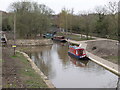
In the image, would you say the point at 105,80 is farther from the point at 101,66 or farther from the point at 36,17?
the point at 36,17

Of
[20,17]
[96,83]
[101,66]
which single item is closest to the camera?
[96,83]

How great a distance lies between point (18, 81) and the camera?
10961mm

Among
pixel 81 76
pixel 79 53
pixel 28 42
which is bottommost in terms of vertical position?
pixel 81 76

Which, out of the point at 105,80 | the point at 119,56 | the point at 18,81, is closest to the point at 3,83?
the point at 18,81

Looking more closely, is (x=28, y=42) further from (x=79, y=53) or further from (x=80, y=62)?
(x=80, y=62)

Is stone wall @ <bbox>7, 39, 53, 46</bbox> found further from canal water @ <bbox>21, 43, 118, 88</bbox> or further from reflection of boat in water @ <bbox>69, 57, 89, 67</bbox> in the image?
canal water @ <bbox>21, 43, 118, 88</bbox>

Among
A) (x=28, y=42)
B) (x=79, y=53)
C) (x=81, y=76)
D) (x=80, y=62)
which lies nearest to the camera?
(x=81, y=76)

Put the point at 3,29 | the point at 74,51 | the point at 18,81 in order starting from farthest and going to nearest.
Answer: the point at 3,29 → the point at 74,51 → the point at 18,81

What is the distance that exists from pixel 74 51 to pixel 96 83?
10.5 metres

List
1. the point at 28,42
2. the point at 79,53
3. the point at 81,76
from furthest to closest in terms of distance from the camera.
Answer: the point at 28,42, the point at 79,53, the point at 81,76

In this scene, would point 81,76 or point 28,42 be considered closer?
point 81,76

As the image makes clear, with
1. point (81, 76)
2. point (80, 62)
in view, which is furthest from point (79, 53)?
point (81, 76)

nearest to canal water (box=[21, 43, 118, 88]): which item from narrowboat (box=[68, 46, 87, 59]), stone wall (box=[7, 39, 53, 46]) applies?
narrowboat (box=[68, 46, 87, 59])

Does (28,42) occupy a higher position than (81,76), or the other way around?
(28,42)
